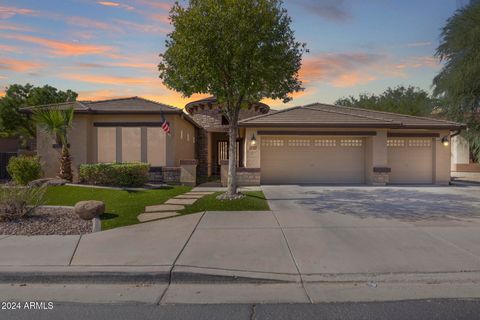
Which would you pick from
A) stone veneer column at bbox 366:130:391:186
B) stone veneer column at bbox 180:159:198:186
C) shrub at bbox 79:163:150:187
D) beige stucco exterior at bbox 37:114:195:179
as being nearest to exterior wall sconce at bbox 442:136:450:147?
stone veneer column at bbox 366:130:391:186

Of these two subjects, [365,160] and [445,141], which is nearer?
[365,160]

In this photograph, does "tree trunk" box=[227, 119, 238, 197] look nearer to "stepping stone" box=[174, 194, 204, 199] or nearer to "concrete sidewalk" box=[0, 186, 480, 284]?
"stepping stone" box=[174, 194, 204, 199]

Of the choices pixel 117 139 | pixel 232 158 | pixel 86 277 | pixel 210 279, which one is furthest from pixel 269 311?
pixel 117 139

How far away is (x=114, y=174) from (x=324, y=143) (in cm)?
1027

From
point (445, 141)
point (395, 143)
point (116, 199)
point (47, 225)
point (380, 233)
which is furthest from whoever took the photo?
point (395, 143)

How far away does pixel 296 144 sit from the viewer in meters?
17.8

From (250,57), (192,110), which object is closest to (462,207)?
(250,57)

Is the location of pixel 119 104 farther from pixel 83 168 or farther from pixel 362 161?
pixel 362 161

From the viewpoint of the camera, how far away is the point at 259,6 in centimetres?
1048

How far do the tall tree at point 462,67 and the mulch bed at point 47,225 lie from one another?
1499 centimetres

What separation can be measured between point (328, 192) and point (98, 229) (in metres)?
9.43

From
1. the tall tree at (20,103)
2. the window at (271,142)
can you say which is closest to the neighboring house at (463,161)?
the window at (271,142)

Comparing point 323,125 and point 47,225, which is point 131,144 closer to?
point 323,125

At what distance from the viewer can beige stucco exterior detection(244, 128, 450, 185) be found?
17312mm
